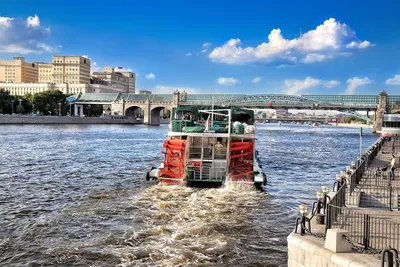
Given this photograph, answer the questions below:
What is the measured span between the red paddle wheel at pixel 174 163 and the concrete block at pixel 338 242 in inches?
807

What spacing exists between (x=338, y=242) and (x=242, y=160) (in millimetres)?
21855

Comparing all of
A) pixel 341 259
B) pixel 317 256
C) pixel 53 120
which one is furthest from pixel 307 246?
pixel 53 120

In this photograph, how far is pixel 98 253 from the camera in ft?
54.2

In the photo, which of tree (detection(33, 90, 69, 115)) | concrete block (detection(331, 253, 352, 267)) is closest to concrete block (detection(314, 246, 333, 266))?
concrete block (detection(331, 253, 352, 267))

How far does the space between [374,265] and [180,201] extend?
55.6 ft

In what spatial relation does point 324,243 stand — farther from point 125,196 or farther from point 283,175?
point 283,175

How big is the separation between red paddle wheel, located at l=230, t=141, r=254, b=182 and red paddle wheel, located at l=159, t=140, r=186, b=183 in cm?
356

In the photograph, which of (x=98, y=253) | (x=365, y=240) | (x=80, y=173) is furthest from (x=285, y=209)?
(x=80, y=173)

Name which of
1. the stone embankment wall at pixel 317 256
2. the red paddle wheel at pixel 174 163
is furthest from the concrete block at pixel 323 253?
the red paddle wheel at pixel 174 163

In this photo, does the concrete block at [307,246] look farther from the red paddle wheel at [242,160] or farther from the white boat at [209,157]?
the red paddle wheel at [242,160]

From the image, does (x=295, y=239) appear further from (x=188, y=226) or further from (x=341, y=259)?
(x=188, y=226)

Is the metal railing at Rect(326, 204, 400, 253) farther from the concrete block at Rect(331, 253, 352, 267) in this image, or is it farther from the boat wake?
the boat wake

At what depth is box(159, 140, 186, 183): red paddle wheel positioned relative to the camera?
31.1 meters

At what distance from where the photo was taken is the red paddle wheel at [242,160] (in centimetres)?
3137
